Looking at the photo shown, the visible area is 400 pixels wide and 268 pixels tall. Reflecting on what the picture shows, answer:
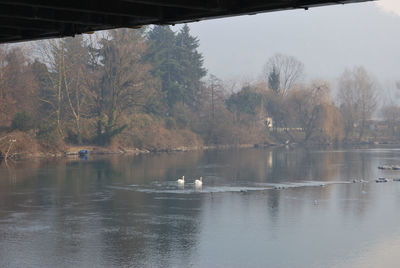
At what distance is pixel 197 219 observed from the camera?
Result: 29031 mm

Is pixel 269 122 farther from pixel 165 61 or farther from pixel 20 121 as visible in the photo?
pixel 20 121

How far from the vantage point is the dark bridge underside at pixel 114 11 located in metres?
11.9

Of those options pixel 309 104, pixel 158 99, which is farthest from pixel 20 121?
pixel 309 104

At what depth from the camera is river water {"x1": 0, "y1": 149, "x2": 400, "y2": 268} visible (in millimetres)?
21844

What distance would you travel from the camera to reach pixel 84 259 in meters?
21.4

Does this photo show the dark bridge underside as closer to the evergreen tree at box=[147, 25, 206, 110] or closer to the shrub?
the shrub

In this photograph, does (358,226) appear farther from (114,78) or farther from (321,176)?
(114,78)

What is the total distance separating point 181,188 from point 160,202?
6.61 metres

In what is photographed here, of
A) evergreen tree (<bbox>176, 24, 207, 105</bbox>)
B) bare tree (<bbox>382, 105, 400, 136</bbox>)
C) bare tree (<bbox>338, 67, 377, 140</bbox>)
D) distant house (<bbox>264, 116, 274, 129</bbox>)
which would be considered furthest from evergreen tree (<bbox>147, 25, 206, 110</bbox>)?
bare tree (<bbox>382, 105, 400, 136</bbox>)

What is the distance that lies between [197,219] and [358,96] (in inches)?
3842

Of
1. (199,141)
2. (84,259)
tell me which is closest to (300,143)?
(199,141)

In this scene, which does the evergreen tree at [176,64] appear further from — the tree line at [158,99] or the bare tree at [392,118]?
→ the bare tree at [392,118]

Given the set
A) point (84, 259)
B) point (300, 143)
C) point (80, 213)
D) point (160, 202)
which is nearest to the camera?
point (84, 259)

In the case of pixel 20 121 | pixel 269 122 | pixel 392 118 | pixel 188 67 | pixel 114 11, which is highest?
pixel 188 67
